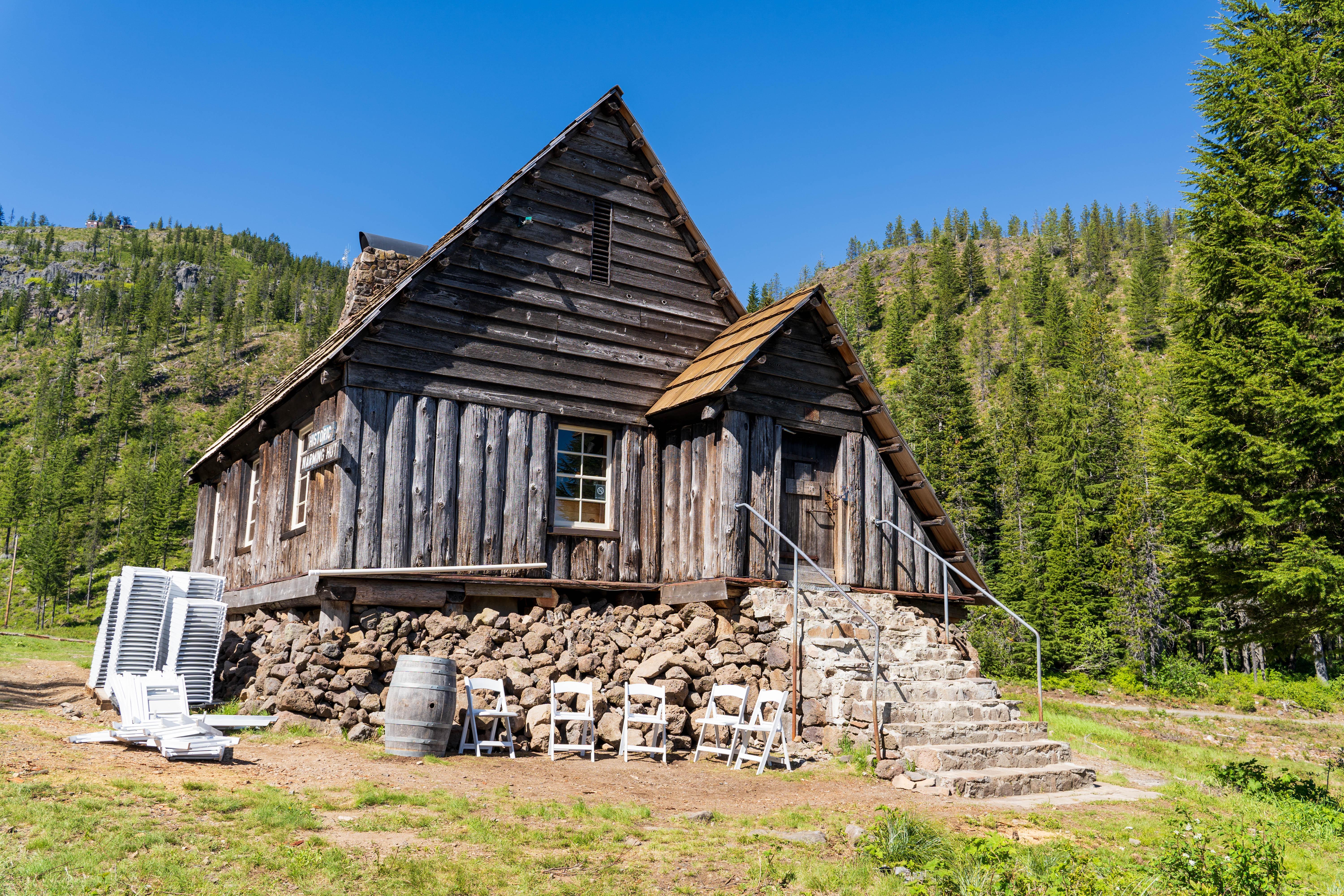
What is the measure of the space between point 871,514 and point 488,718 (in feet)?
21.3

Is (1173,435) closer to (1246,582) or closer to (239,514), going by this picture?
(1246,582)

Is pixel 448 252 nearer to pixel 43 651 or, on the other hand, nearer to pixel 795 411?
pixel 795 411

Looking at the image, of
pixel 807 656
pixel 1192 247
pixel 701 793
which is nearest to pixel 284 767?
pixel 701 793

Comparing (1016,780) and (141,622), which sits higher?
(141,622)

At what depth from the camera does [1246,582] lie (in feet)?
44.9

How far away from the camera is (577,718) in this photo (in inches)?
419

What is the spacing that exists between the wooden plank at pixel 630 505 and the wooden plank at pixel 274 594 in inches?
166

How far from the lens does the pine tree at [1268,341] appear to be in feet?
43.2

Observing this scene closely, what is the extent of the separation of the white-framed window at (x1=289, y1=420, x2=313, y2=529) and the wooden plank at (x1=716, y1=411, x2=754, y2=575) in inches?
228

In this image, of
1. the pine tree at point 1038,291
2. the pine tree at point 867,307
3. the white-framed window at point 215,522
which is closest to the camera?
the white-framed window at point 215,522

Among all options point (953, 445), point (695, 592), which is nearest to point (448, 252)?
point (695, 592)

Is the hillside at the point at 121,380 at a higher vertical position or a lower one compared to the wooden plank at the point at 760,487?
higher

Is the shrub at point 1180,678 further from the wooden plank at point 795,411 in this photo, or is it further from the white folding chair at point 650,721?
the white folding chair at point 650,721

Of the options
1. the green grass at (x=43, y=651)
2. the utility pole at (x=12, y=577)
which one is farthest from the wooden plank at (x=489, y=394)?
the utility pole at (x=12, y=577)
